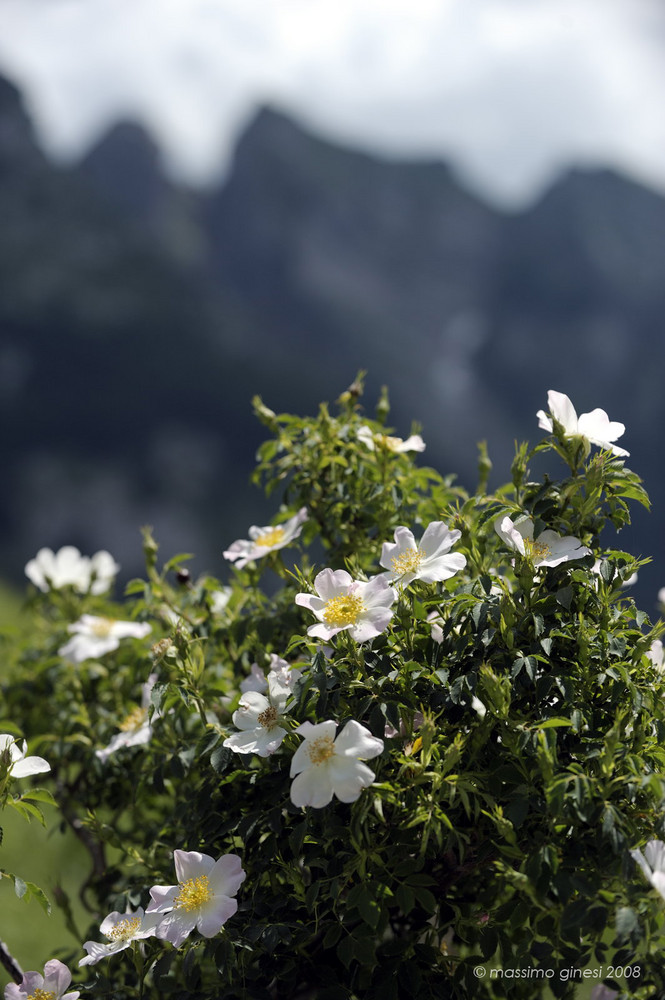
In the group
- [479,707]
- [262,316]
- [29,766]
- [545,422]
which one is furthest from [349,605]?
[262,316]

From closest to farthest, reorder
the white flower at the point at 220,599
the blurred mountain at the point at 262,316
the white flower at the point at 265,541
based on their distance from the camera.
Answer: the white flower at the point at 265,541 → the white flower at the point at 220,599 → the blurred mountain at the point at 262,316

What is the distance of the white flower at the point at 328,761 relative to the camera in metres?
0.97

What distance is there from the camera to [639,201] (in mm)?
30547

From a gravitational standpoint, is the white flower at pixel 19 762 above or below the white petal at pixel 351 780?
below

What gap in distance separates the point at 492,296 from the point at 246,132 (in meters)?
18.2

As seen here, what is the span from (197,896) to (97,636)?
0.71m

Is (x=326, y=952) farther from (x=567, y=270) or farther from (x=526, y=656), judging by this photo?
(x=567, y=270)

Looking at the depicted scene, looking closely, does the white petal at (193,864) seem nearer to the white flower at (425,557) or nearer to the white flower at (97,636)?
the white flower at (425,557)

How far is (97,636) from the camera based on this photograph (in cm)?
166

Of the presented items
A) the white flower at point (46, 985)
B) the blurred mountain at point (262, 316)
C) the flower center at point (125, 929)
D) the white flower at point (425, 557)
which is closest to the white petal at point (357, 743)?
the white flower at point (425, 557)

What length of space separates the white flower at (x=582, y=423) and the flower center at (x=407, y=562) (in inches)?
10.3

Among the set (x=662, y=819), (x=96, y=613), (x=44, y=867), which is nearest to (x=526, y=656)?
(x=662, y=819)

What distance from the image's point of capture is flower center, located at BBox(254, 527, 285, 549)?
56.6 inches

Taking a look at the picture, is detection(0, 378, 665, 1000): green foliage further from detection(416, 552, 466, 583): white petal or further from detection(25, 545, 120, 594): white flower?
detection(25, 545, 120, 594): white flower
